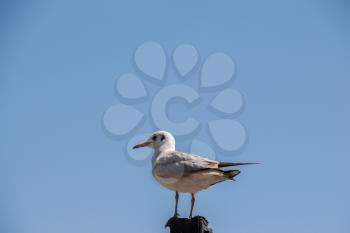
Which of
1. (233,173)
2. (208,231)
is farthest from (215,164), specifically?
(208,231)

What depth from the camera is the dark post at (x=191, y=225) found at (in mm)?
7496

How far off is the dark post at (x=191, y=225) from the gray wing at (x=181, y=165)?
1788 millimetres

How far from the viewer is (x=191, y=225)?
7586 millimetres

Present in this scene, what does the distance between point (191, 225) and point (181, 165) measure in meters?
2.24

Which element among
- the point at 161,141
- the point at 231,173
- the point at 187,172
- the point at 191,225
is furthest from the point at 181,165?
the point at 191,225

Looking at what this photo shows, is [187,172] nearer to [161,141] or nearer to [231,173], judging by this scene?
[231,173]

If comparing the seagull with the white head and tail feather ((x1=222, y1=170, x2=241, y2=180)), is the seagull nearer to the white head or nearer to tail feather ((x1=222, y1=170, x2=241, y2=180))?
tail feather ((x1=222, y1=170, x2=241, y2=180))

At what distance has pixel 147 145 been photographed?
35.8 ft

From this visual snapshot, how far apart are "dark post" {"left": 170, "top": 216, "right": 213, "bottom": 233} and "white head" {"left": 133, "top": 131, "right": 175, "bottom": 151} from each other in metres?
2.99

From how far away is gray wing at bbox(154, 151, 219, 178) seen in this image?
9.53 meters

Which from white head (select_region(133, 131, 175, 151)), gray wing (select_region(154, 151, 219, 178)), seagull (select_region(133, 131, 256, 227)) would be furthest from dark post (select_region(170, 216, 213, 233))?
white head (select_region(133, 131, 175, 151))

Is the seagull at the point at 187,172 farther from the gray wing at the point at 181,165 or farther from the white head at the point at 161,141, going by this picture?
the white head at the point at 161,141

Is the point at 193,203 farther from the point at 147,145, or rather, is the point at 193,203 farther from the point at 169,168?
the point at 147,145

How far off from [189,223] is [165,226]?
84.1 inches
